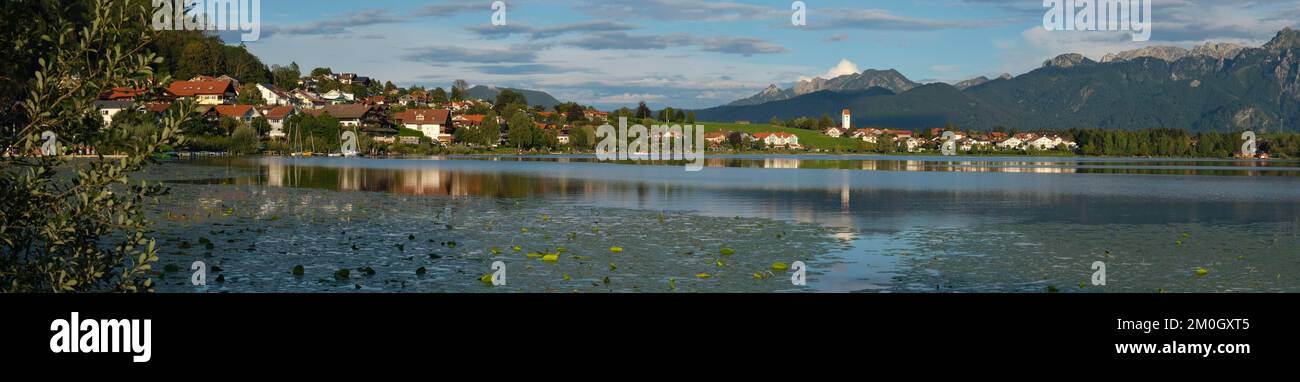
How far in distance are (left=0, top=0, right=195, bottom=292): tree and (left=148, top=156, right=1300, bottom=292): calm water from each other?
9.03m

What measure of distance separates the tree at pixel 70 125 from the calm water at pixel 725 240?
9028 millimetres

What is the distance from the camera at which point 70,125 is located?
41.9ft

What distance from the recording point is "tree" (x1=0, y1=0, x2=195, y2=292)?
1236 centimetres

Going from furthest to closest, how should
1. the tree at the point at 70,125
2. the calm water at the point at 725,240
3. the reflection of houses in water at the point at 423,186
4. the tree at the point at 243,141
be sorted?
the tree at the point at 243,141 < the reflection of houses in water at the point at 423,186 < the calm water at the point at 725,240 < the tree at the point at 70,125

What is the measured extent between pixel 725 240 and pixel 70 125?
22.5 m

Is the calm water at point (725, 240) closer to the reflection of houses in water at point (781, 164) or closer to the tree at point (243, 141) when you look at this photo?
the reflection of houses in water at point (781, 164)

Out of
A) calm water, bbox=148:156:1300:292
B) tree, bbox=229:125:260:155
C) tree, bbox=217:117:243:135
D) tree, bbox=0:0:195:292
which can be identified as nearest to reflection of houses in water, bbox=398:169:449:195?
calm water, bbox=148:156:1300:292

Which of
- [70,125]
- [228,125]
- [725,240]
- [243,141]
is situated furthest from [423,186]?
[228,125]

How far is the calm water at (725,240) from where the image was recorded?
79.6 ft

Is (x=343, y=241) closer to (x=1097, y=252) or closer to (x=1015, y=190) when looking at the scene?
(x=1097, y=252)

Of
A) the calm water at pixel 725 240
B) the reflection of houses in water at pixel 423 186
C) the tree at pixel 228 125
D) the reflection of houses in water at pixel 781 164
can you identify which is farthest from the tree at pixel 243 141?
the calm water at pixel 725 240

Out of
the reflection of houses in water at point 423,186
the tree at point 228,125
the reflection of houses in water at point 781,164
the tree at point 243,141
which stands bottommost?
the reflection of houses in water at point 423,186

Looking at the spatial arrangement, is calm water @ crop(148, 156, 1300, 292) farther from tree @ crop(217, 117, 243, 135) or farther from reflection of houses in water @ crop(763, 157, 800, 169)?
tree @ crop(217, 117, 243, 135)
